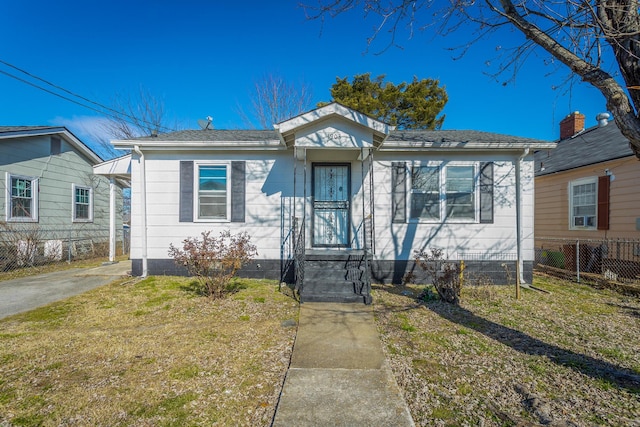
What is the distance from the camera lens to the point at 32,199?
10070 millimetres

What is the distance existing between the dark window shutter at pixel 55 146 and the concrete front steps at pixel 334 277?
1047cm

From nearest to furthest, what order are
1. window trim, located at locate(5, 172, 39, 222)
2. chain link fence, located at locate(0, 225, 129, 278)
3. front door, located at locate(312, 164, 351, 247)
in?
front door, located at locate(312, 164, 351, 247), chain link fence, located at locate(0, 225, 129, 278), window trim, located at locate(5, 172, 39, 222)

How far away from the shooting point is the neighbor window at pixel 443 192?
7.40 m

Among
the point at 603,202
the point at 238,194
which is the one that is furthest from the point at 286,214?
the point at 603,202

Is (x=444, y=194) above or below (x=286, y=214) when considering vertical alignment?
above

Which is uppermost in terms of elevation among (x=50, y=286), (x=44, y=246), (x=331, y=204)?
(x=331, y=204)

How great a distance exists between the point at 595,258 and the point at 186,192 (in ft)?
36.0

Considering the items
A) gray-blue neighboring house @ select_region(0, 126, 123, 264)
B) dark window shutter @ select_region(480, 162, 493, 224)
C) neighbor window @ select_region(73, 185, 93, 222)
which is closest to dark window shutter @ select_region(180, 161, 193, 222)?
gray-blue neighboring house @ select_region(0, 126, 123, 264)

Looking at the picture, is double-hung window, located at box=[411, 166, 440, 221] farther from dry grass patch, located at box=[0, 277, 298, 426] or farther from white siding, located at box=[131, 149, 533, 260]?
dry grass patch, located at box=[0, 277, 298, 426]

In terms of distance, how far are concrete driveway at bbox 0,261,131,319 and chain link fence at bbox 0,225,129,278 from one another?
4.42ft

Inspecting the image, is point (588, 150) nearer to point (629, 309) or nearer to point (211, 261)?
point (629, 309)

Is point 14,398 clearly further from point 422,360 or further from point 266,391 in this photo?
point 422,360

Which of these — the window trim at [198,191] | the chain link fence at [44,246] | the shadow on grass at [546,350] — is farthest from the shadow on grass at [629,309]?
the chain link fence at [44,246]

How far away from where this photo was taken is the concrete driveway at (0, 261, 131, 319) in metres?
5.52
